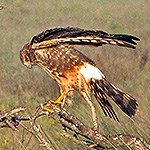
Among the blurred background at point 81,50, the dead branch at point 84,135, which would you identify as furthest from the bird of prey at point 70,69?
the dead branch at point 84,135

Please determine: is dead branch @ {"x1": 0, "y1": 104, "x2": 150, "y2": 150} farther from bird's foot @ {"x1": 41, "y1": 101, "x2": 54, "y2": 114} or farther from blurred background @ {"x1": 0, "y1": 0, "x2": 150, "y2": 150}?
bird's foot @ {"x1": 41, "y1": 101, "x2": 54, "y2": 114}

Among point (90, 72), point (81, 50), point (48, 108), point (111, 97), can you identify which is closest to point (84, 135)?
point (48, 108)

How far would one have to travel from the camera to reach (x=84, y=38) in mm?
3014

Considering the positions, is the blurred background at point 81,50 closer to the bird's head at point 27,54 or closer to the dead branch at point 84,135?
the dead branch at point 84,135

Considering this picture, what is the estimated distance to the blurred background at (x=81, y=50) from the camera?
388cm

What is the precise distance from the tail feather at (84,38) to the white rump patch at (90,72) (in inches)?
12.8

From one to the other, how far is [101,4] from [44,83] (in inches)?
768

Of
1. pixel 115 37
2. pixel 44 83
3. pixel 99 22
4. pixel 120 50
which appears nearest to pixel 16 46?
pixel 120 50

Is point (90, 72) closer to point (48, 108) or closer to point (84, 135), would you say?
point (48, 108)

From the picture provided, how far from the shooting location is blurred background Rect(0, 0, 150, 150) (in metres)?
3.88

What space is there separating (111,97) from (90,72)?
8.8 inches

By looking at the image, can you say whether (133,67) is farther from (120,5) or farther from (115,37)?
(120,5)

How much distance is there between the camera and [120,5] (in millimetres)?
26578

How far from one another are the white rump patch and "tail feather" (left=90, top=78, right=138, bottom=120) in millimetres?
26
